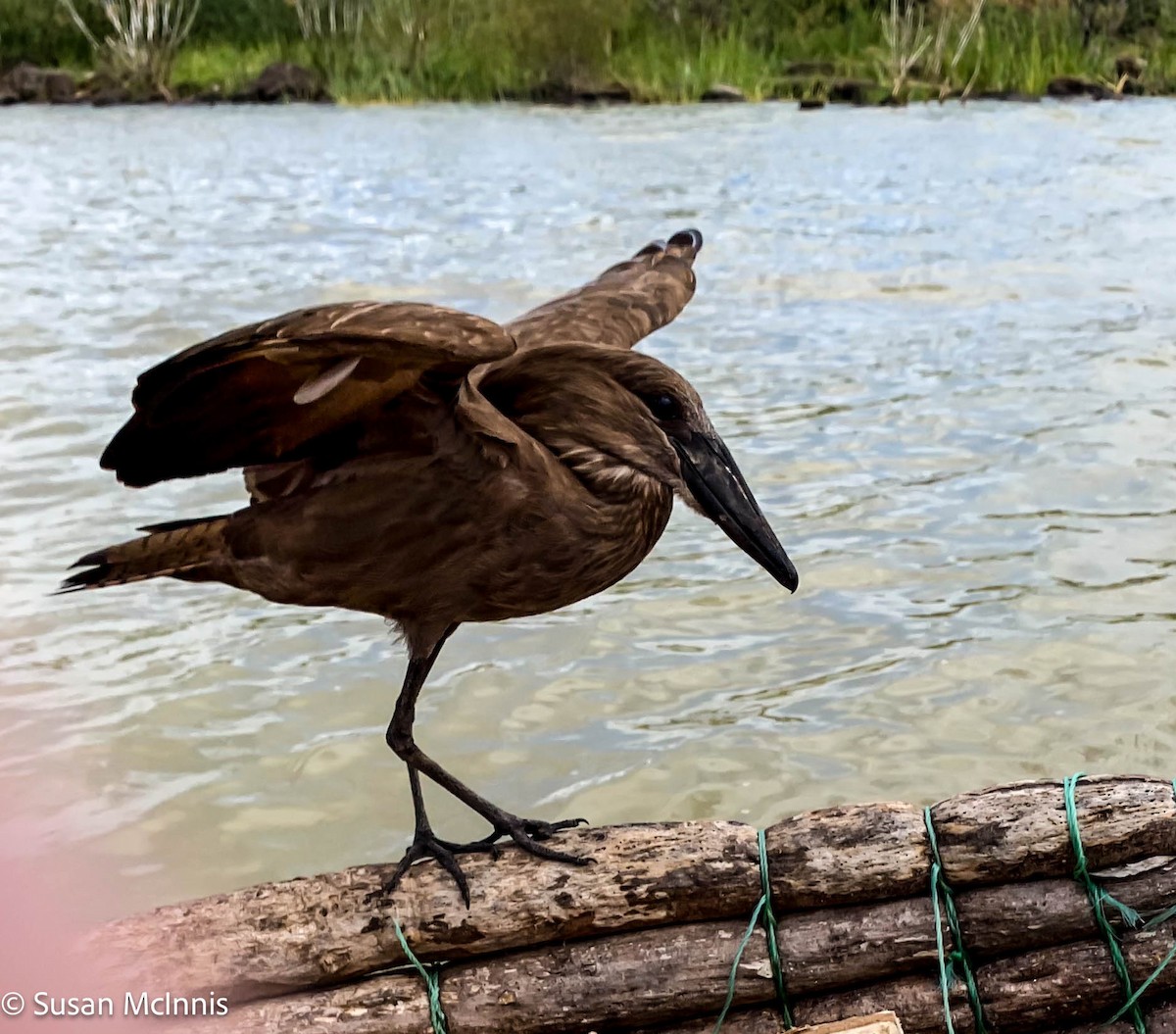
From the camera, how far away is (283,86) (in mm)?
25078

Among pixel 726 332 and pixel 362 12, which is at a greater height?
pixel 362 12

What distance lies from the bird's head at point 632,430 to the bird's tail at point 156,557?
1.88ft

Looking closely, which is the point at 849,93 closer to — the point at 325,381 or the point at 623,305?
the point at 623,305

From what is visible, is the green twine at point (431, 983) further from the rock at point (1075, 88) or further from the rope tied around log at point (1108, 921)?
the rock at point (1075, 88)

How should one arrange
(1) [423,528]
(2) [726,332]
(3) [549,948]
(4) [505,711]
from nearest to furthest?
(1) [423,528] → (3) [549,948] → (4) [505,711] → (2) [726,332]

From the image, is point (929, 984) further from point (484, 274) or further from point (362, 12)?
point (362, 12)

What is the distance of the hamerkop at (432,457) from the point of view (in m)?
2.29

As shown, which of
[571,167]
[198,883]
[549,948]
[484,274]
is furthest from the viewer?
[571,167]

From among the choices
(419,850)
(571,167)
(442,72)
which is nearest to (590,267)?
(571,167)

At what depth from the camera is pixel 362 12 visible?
23.4 metres

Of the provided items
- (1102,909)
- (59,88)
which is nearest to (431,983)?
(1102,909)

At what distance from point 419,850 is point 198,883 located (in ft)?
5.00

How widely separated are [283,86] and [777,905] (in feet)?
79.6

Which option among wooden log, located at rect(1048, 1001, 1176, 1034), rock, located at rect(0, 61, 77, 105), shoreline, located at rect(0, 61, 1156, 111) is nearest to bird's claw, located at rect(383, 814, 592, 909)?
wooden log, located at rect(1048, 1001, 1176, 1034)
